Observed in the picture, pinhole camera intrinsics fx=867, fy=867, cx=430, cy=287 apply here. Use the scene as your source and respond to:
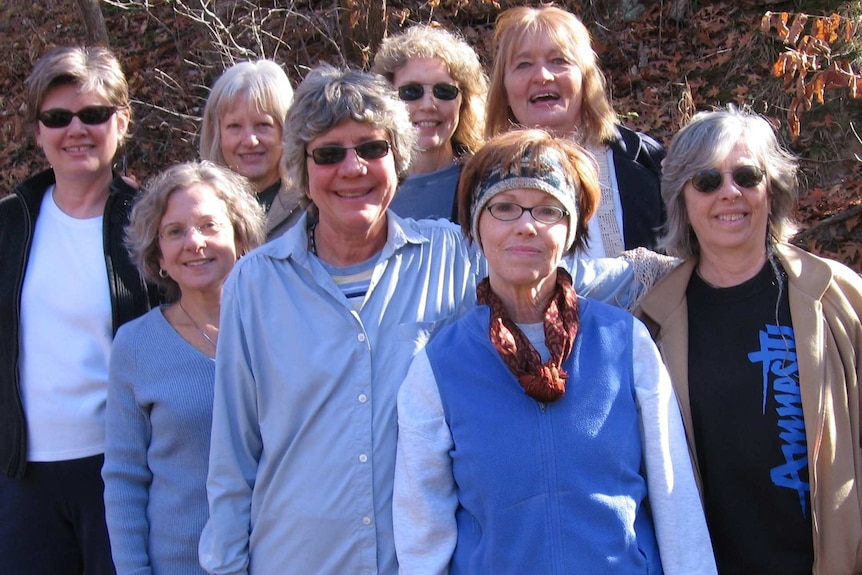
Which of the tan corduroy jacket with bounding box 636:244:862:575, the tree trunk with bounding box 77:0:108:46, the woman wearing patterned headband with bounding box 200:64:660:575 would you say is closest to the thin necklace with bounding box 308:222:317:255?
the woman wearing patterned headband with bounding box 200:64:660:575

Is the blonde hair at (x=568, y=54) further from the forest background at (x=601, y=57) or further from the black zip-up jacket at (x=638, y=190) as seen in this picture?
the forest background at (x=601, y=57)

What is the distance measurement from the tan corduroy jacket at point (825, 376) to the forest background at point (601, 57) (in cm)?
389

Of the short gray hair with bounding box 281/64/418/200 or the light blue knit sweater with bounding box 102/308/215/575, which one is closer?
the short gray hair with bounding box 281/64/418/200

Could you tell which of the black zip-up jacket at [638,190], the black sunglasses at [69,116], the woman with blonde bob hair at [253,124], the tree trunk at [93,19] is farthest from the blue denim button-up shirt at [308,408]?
the tree trunk at [93,19]

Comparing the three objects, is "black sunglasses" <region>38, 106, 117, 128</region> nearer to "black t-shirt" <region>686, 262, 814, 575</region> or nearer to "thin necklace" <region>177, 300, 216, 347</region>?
"thin necklace" <region>177, 300, 216, 347</region>

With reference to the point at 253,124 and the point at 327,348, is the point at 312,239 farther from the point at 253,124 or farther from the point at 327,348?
the point at 253,124

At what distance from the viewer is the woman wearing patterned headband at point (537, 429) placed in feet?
8.11

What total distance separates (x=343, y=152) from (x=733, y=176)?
1.32 meters

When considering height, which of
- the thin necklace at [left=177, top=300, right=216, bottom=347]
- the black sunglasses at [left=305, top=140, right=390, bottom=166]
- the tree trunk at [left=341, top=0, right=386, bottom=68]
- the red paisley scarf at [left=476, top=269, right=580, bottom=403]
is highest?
the tree trunk at [left=341, top=0, right=386, bottom=68]

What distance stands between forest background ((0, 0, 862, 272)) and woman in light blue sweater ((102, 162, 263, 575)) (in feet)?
14.2

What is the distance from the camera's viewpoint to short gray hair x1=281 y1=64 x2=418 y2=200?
9.25 ft

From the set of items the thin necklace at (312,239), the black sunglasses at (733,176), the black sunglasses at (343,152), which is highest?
the black sunglasses at (343,152)

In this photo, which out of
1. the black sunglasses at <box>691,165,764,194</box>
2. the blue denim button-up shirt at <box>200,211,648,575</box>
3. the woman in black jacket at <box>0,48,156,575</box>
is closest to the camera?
the blue denim button-up shirt at <box>200,211,648,575</box>

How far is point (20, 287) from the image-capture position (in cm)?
360
